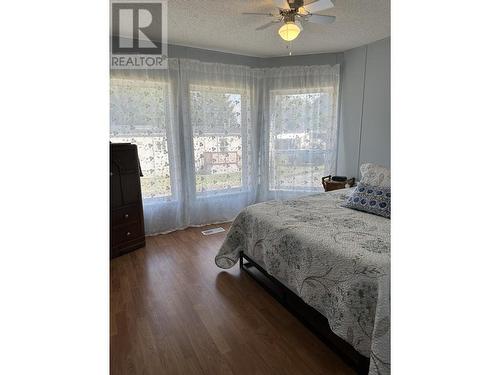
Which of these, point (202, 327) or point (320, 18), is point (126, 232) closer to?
point (202, 327)

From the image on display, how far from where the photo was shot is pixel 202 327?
6.53ft

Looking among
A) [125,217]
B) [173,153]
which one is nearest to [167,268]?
[125,217]

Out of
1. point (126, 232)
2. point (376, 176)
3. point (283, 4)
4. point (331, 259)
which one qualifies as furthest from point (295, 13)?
point (126, 232)

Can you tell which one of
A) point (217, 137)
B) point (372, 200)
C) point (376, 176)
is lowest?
point (372, 200)

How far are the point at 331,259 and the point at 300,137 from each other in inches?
111

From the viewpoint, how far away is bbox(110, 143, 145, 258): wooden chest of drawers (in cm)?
296

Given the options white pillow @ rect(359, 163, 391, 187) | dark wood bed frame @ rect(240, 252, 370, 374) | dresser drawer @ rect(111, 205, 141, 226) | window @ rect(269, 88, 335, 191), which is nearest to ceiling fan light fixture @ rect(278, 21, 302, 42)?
white pillow @ rect(359, 163, 391, 187)

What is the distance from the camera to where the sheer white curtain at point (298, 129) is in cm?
411

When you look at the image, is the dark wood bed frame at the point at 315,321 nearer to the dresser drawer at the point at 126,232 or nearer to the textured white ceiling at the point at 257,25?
the dresser drawer at the point at 126,232

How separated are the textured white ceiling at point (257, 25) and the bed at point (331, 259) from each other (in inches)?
70.4

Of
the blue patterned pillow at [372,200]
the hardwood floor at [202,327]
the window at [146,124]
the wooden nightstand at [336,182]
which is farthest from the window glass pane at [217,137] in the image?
the blue patterned pillow at [372,200]

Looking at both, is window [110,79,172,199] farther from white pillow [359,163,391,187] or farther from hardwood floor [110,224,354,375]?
white pillow [359,163,391,187]
